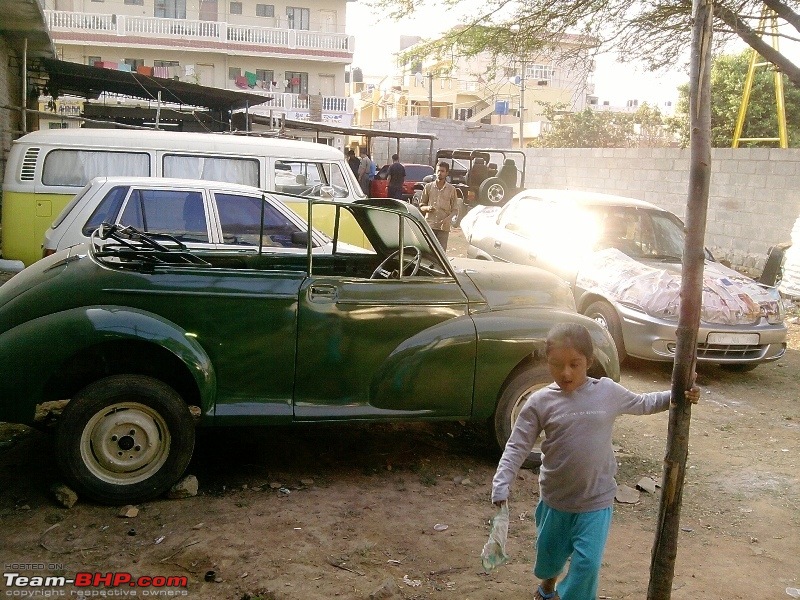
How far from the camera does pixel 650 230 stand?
28.9ft

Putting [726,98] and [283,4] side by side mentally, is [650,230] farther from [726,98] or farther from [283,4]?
[283,4]

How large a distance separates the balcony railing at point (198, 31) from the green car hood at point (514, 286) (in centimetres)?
3688

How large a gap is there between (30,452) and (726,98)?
2411 centimetres

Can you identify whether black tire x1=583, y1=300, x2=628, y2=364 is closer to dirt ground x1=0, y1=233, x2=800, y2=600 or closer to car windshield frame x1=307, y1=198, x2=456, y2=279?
dirt ground x1=0, y1=233, x2=800, y2=600

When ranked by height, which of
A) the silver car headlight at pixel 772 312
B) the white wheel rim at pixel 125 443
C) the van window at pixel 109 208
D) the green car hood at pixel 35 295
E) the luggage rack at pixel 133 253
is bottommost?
the white wheel rim at pixel 125 443

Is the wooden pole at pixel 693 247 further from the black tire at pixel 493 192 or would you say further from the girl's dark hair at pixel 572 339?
the black tire at pixel 493 192

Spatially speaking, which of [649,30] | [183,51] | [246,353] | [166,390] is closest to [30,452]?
[166,390]

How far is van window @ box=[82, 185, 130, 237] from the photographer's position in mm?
7363

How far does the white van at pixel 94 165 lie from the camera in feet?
30.3

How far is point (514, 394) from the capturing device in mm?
5027

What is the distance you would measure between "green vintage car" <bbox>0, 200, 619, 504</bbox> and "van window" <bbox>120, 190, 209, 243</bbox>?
2409mm

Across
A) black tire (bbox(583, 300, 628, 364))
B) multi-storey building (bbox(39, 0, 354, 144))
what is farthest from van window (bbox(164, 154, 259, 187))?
multi-storey building (bbox(39, 0, 354, 144))

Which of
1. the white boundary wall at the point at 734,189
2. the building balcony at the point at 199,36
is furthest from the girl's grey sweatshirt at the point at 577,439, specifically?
the building balcony at the point at 199,36

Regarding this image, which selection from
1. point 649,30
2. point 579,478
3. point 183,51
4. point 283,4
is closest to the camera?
point 579,478
